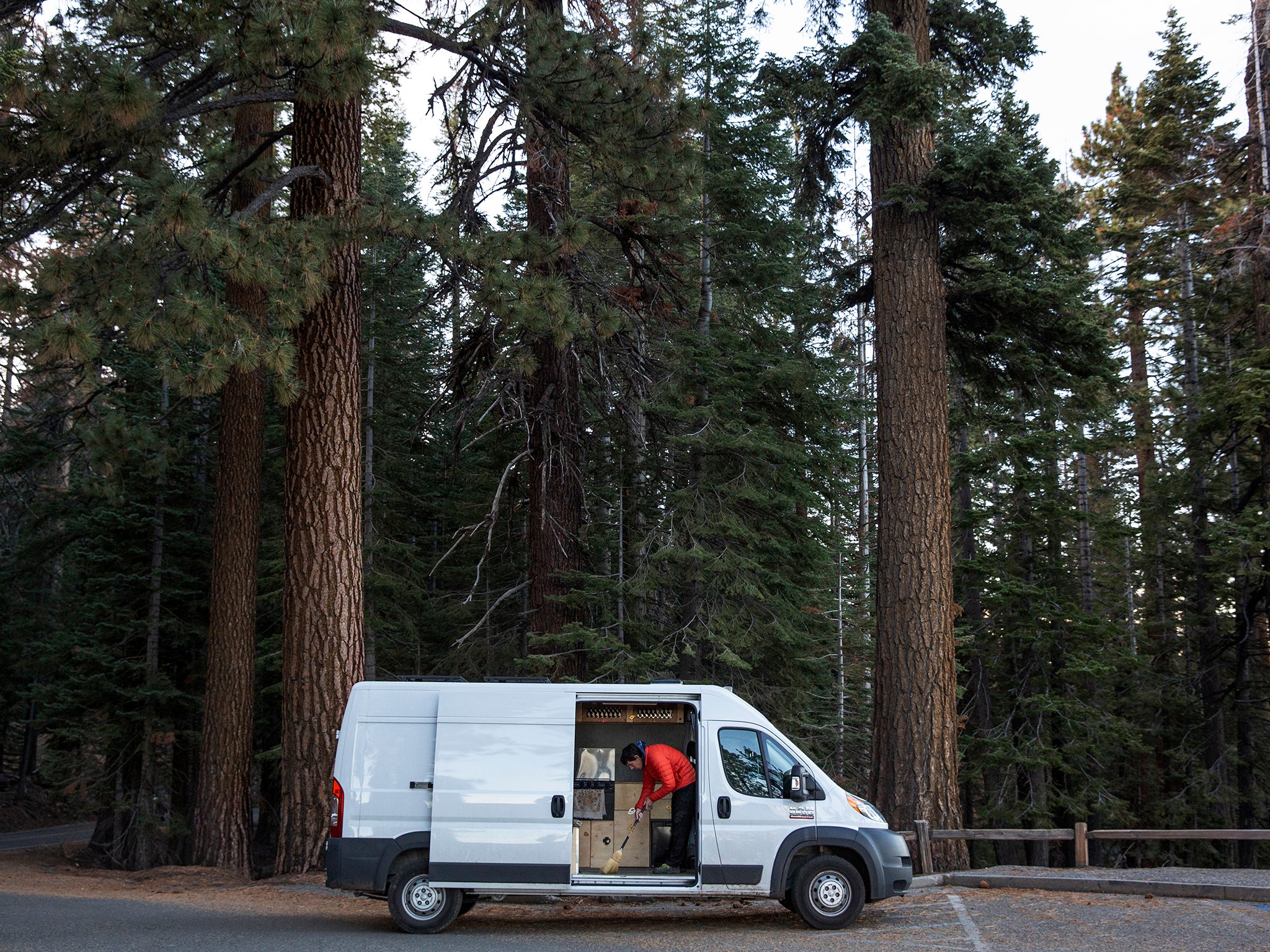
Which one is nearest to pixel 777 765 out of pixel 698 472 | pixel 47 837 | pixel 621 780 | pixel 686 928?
pixel 686 928

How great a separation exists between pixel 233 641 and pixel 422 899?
29.5ft

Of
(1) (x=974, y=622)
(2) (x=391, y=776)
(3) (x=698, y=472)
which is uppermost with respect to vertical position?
(3) (x=698, y=472)

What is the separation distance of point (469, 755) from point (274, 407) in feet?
57.0

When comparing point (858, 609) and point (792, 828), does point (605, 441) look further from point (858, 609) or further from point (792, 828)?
point (792, 828)

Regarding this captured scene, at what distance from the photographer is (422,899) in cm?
879

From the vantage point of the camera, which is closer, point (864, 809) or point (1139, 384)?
point (864, 809)

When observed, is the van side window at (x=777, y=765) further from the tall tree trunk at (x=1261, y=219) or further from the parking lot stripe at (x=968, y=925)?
the tall tree trunk at (x=1261, y=219)

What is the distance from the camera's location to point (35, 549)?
907 inches

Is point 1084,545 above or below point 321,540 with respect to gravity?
above

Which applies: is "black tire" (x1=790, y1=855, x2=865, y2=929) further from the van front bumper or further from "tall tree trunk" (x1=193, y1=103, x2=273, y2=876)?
"tall tree trunk" (x1=193, y1=103, x2=273, y2=876)

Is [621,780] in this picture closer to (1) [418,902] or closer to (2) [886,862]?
(1) [418,902]

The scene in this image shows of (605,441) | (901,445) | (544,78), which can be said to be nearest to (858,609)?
(605,441)

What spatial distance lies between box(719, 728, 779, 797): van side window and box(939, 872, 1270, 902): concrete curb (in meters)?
3.31

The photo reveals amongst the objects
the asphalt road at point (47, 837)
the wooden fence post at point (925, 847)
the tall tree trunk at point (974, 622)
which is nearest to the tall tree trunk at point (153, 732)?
the asphalt road at point (47, 837)
